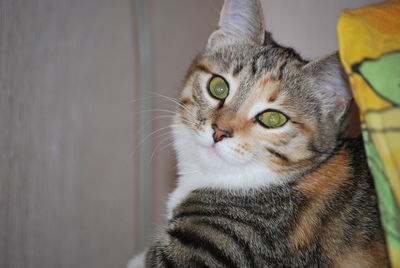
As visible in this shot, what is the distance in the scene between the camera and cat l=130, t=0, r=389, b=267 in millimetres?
973

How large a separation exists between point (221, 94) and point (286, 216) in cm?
43

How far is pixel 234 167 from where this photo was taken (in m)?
1.08

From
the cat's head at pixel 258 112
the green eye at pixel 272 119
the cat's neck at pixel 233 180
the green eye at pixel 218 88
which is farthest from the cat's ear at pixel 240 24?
the cat's neck at pixel 233 180

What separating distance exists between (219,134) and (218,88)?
0.19 m

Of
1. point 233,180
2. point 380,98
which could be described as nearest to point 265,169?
point 233,180

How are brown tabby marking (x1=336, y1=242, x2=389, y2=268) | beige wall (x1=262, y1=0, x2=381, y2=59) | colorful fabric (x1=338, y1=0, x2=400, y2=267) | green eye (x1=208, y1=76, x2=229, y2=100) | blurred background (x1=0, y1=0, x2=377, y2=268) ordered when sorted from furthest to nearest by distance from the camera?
beige wall (x1=262, y1=0, x2=381, y2=59), green eye (x1=208, y1=76, x2=229, y2=100), blurred background (x1=0, y1=0, x2=377, y2=268), brown tabby marking (x1=336, y1=242, x2=389, y2=268), colorful fabric (x1=338, y1=0, x2=400, y2=267)

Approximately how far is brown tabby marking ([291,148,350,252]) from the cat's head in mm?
37

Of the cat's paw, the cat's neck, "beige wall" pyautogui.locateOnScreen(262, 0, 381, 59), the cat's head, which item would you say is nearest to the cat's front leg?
the cat's paw

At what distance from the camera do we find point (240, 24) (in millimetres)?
1243

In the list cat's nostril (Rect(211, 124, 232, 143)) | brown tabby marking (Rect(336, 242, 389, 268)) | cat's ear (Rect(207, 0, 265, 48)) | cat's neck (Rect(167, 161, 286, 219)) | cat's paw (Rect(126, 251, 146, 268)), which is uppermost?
cat's ear (Rect(207, 0, 265, 48))

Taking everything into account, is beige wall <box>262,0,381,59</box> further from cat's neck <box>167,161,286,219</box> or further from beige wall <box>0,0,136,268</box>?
cat's neck <box>167,161,286,219</box>

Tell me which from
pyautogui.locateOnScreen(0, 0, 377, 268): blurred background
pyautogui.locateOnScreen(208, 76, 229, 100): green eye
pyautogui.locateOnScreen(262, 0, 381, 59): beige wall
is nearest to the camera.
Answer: pyautogui.locateOnScreen(0, 0, 377, 268): blurred background

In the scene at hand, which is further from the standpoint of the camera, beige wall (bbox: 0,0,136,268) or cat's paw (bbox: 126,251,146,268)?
cat's paw (bbox: 126,251,146,268)

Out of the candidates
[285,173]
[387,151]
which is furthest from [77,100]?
[387,151]
